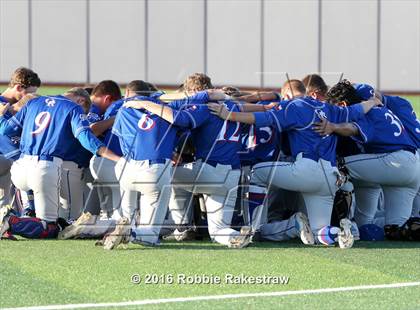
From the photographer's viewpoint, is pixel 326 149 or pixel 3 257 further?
pixel 326 149

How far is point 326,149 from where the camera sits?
9.77 m

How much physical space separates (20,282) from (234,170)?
116 inches

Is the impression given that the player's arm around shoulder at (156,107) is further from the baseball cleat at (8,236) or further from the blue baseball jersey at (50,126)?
the baseball cleat at (8,236)

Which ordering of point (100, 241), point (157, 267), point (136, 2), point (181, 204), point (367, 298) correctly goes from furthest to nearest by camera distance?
point (136, 2) < point (181, 204) < point (100, 241) < point (157, 267) < point (367, 298)

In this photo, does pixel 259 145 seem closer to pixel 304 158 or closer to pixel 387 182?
pixel 304 158

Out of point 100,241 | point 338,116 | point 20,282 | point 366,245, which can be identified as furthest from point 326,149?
point 20,282

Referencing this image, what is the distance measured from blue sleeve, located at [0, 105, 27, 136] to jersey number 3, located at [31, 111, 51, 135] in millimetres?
252

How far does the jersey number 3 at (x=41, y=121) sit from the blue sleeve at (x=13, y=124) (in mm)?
252

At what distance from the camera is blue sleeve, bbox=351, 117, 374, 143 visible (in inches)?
390

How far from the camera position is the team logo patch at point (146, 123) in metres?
9.18

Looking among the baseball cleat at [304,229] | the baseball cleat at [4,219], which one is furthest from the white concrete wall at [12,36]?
the baseball cleat at [304,229]

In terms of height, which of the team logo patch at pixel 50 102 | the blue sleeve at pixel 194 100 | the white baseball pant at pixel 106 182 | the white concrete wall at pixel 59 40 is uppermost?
the white concrete wall at pixel 59 40

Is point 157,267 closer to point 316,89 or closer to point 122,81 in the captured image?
point 316,89

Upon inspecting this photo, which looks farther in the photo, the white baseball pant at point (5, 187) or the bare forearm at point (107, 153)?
the white baseball pant at point (5, 187)
